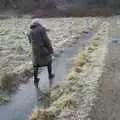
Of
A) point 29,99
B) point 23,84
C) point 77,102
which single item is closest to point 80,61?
point 23,84

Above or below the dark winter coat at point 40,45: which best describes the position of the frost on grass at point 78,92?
below

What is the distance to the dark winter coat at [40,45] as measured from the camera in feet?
37.6

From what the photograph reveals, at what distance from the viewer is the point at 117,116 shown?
830 centimetres

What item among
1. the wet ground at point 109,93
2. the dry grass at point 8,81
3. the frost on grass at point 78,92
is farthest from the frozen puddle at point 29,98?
the wet ground at point 109,93

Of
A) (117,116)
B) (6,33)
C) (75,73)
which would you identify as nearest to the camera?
(117,116)

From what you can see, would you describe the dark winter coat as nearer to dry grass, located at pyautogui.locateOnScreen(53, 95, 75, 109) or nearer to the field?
the field

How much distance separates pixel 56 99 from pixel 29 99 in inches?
33.8

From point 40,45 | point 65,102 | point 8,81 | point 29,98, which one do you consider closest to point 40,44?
point 40,45

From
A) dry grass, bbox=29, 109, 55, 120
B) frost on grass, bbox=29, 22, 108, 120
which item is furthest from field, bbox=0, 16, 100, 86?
dry grass, bbox=29, 109, 55, 120

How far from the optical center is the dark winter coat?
1145 centimetres

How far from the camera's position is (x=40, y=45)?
11.5m

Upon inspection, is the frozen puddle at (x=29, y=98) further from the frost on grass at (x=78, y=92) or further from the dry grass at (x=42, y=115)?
the dry grass at (x=42, y=115)

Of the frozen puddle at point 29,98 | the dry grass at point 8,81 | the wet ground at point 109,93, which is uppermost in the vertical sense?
the wet ground at point 109,93

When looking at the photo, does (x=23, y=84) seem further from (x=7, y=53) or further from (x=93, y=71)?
(x=7, y=53)
